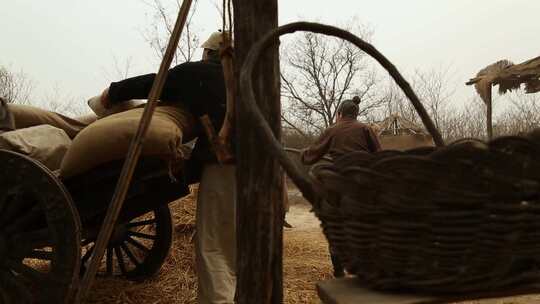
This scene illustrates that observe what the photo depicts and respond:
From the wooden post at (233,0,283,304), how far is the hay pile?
193 centimetres

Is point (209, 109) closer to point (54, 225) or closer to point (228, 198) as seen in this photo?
point (228, 198)

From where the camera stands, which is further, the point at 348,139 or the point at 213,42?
the point at 348,139

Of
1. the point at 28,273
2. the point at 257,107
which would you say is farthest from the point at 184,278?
the point at 257,107

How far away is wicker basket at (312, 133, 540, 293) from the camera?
0.80 m

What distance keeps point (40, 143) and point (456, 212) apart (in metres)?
2.15

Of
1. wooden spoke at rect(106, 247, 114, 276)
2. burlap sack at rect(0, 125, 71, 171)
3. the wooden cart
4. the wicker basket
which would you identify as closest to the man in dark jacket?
burlap sack at rect(0, 125, 71, 171)

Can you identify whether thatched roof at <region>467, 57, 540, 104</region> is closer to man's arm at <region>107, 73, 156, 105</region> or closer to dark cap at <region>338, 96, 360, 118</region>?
dark cap at <region>338, 96, 360, 118</region>

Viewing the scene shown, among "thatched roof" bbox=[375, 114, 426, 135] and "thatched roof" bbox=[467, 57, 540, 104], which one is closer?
"thatched roof" bbox=[467, 57, 540, 104]

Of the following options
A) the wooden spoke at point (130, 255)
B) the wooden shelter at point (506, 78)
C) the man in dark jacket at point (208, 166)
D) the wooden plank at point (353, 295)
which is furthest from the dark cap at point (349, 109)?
the wooden shelter at point (506, 78)

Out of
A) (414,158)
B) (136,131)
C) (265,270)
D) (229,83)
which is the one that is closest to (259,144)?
(265,270)

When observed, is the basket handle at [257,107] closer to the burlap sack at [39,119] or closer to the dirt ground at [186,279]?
the burlap sack at [39,119]

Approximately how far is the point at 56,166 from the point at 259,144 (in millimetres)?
1538

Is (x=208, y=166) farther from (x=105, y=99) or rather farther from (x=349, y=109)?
(x=349, y=109)

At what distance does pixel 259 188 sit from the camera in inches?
53.3
